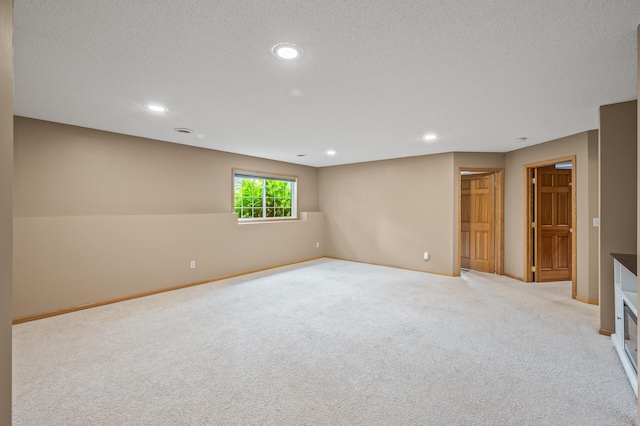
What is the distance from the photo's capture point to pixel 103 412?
178cm

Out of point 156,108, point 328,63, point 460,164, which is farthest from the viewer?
point 460,164

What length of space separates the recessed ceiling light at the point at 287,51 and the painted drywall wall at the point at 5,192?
123cm

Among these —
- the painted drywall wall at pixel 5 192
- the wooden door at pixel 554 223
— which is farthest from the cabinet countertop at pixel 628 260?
the painted drywall wall at pixel 5 192

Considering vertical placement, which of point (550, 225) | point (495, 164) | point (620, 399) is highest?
point (495, 164)

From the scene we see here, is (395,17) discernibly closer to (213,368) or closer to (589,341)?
(213,368)

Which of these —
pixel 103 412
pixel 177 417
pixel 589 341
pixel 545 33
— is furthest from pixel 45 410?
pixel 589 341

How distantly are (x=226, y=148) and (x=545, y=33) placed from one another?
14.4 feet

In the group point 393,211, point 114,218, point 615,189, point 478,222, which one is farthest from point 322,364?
point 478,222

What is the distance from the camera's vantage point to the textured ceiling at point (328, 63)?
5.13 feet

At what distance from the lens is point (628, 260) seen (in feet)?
8.25

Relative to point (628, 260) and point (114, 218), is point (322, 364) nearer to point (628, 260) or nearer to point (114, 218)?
point (628, 260)

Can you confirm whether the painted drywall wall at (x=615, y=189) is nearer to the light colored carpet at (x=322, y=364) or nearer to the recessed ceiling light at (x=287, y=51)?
the light colored carpet at (x=322, y=364)

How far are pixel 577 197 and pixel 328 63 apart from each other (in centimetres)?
411

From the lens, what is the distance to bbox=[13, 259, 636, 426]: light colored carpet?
1.78 metres
